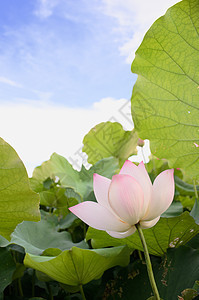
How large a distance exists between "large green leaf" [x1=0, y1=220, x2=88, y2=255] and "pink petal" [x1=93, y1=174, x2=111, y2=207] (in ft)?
0.99

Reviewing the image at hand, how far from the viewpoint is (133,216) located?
1.33 feet

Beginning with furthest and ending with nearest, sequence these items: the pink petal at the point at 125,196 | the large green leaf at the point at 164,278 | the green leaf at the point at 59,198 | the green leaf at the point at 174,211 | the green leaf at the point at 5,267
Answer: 1. the green leaf at the point at 59,198
2. the green leaf at the point at 174,211
3. the green leaf at the point at 5,267
4. the large green leaf at the point at 164,278
5. the pink petal at the point at 125,196

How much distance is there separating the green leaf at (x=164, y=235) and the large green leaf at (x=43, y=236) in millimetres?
109

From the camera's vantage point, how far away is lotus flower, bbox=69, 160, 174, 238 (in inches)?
15.5

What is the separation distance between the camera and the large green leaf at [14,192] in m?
0.52

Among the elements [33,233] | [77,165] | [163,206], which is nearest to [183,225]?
[163,206]

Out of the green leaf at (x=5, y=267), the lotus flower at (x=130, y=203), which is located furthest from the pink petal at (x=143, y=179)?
the green leaf at (x=5, y=267)

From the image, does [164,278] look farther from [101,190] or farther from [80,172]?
[80,172]

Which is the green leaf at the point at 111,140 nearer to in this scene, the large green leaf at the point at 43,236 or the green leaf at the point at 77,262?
the large green leaf at the point at 43,236

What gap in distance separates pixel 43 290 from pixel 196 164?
53 cm

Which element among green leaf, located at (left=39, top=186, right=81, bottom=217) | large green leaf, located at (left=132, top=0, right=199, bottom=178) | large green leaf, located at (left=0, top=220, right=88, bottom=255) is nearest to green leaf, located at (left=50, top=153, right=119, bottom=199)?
green leaf, located at (left=39, top=186, right=81, bottom=217)

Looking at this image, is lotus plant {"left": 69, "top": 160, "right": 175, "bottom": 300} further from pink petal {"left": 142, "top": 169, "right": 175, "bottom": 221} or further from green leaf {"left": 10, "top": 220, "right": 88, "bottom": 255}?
green leaf {"left": 10, "top": 220, "right": 88, "bottom": 255}

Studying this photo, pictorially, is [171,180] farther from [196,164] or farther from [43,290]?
[43,290]

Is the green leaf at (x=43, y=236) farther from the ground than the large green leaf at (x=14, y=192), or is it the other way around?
the large green leaf at (x=14, y=192)
